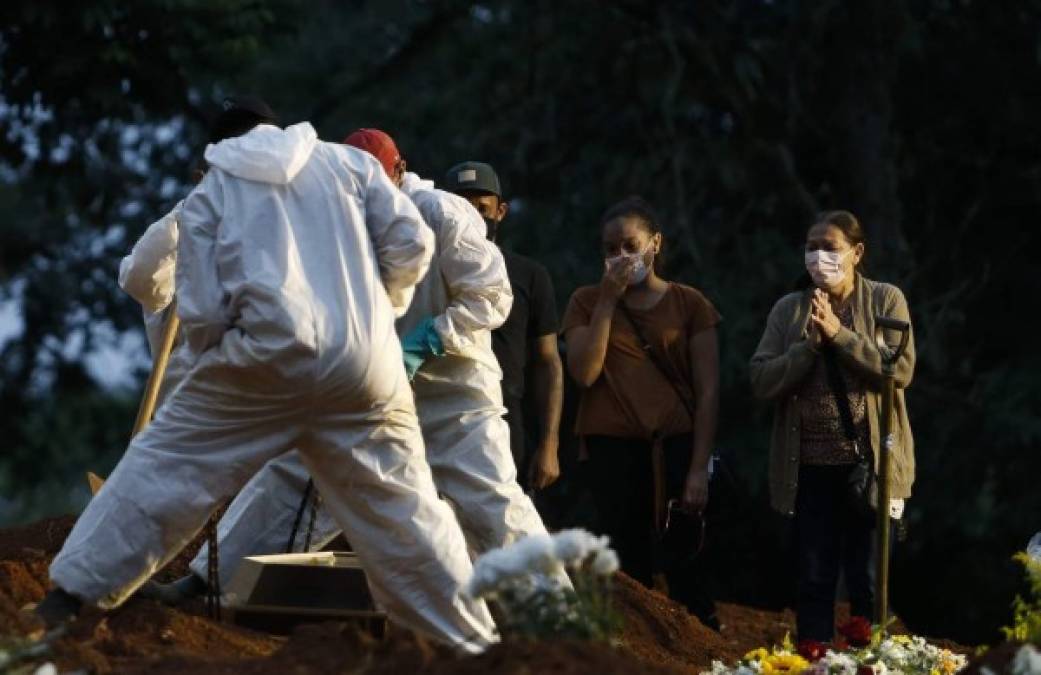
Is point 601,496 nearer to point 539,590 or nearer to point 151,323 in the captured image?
point 151,323

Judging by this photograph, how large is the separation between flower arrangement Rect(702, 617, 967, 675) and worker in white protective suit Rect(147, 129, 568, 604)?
2.93 feet

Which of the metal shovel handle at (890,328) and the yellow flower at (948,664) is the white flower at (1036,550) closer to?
the yellow flower at (948,664)

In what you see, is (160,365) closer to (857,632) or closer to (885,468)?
(885,468)

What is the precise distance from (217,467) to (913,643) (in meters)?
2.85

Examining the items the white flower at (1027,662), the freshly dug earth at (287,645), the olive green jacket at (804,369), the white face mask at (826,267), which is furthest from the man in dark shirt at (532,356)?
the white flower at (1027,662)

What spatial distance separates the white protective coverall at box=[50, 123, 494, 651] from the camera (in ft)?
23.7

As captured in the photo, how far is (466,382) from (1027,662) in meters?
3.23

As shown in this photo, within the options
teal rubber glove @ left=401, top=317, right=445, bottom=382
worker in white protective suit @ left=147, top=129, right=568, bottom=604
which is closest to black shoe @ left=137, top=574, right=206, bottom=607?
worker in white protective suit @ left=147, top=129, right=568, bottom=604

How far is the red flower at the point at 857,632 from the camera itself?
27.0 ft

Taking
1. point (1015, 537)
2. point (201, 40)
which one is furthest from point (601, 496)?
point (1015, 537)

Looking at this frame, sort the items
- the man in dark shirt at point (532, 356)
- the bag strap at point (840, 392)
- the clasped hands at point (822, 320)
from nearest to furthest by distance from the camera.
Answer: the clasped hands at point (822, 320) < the bag strap at point (840, 392) < the man in dark shirt at point (532, 356)

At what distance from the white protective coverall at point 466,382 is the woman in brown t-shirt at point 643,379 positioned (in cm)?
124

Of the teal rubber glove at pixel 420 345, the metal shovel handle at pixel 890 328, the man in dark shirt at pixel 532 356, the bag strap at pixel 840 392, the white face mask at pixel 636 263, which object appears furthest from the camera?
the man in dark shirt at pixel 532 356

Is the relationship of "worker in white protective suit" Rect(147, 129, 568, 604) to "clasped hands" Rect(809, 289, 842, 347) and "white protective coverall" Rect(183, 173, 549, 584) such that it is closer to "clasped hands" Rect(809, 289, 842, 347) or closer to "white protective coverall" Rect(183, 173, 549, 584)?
"white protective coverall" Rect(183, 173, 549, 584)
